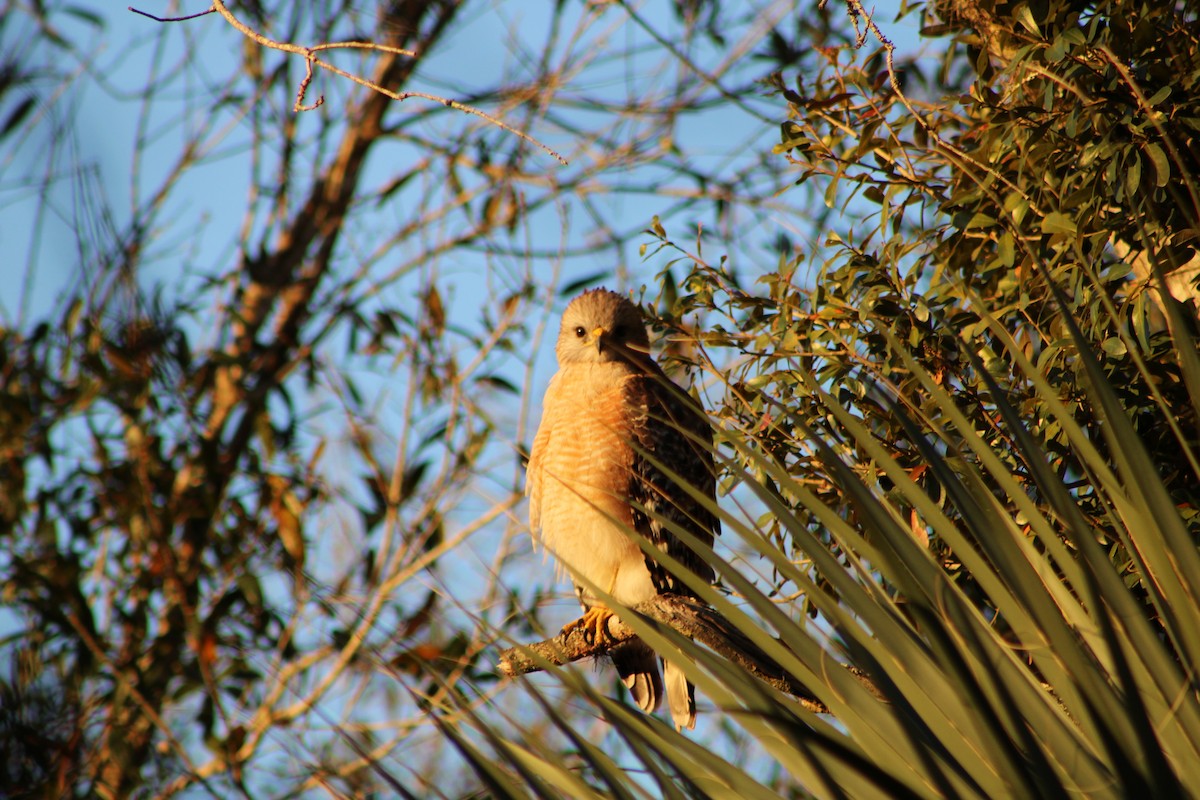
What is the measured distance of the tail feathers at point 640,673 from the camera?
146 inches

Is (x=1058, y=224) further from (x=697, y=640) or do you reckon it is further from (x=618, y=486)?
(x=618, y=486)

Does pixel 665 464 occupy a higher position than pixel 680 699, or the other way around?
pixel 665 464

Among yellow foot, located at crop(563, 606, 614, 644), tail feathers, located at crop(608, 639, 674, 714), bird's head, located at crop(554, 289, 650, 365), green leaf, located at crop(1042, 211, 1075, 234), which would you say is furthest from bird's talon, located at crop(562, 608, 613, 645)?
green leaf, located at crop(1042, 211, 1075, 234)

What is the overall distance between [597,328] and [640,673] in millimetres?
1254

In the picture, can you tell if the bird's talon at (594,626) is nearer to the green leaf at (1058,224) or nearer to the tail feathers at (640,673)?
the tail feathers at (640,673)

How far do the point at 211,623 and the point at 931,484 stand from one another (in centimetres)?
395

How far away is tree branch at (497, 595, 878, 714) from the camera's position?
2012 millimetres

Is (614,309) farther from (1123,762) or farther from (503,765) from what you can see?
→ (1123,762)

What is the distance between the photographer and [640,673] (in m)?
3.73

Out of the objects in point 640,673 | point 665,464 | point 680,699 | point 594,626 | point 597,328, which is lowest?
point 680,699

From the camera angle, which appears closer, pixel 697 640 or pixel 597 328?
pixel 697 640

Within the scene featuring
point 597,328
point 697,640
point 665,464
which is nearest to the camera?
point 697,640

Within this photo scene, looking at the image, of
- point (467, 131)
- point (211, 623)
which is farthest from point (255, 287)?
point (211, 623)

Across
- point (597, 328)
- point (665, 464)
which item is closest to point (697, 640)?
point (665, 464)
